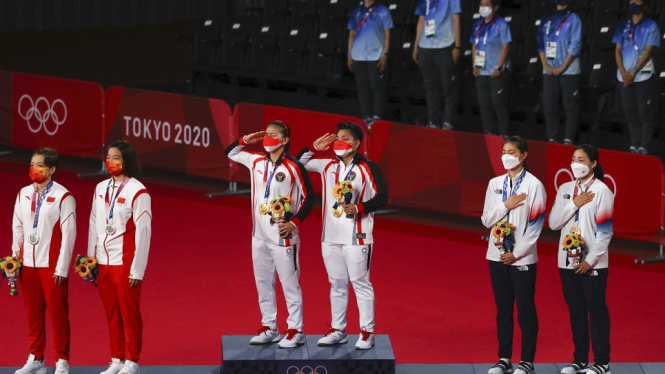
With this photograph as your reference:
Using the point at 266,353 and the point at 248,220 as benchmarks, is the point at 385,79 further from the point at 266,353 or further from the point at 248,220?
the point at 266,353

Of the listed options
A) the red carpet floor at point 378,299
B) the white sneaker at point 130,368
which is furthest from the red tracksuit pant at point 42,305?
the red carpet floor at point 378,299

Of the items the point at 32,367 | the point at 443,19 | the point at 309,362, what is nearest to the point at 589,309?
the point at 309,362

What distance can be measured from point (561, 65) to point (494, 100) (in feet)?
3.41

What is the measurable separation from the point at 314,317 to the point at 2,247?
4265 millimetres

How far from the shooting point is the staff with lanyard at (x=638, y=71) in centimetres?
1393

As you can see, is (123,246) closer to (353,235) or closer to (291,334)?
(291,334)

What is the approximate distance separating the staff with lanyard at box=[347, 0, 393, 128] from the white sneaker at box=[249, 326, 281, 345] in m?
7.39

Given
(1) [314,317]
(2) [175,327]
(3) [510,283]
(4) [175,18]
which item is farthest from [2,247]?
(4) [175,18]

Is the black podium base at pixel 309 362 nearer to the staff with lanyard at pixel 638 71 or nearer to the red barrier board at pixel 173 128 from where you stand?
the red barrier board at pixel 173 128

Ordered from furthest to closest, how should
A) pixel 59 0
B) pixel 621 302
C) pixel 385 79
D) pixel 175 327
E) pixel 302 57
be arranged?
1. pixel 59 0
2. pixel 302 57
3. pixel 385 79
4. pixel 621 302
5. pixel 175 327

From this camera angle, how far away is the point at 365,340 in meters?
8.63

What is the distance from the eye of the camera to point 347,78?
1798 centimetres

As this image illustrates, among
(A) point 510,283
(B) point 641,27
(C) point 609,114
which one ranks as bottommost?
(A) point 510,283

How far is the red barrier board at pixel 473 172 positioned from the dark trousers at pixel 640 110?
2.07m
